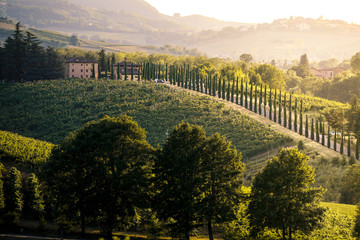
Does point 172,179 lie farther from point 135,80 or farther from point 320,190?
point 135,80

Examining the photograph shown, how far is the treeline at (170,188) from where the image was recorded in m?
34.4

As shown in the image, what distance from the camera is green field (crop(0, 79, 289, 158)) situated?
256 feet

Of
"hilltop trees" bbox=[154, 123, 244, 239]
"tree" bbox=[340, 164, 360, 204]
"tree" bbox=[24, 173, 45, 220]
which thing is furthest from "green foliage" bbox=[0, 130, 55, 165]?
"tree" bbox=[340, 164, 360, 204]

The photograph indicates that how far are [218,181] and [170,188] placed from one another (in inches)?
159

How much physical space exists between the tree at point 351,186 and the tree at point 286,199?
13.1 m

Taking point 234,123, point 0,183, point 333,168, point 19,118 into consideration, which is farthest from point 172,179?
point 19,118

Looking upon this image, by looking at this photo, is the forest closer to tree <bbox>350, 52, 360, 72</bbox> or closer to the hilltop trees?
the hilltop trees

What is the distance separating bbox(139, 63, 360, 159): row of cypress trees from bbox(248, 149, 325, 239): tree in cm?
3321

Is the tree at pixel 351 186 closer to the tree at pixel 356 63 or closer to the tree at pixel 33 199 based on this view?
the tree at pixel 33 199

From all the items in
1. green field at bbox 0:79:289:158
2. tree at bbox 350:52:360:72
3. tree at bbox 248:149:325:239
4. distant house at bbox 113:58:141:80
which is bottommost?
green field at bbox 0:79:289:158

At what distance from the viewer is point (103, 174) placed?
36562 millimetres

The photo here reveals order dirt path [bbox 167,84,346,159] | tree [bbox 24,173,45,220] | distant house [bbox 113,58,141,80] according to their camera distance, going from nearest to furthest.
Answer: tree [bbox 24,173,45,220], dirt path [bbox 167,84,346,159], distant house [bbox 113,58,141,80]

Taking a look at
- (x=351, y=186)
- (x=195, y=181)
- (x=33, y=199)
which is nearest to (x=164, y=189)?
(x=195, y=181)

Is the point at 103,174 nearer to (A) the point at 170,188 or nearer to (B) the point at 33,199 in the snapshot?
(A) the point at 170,188
